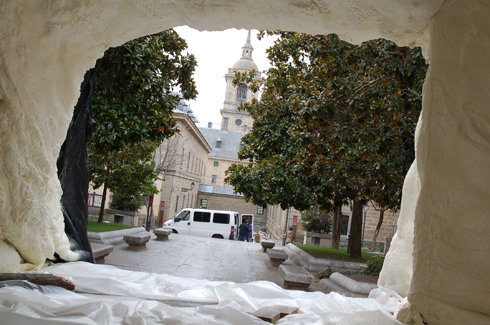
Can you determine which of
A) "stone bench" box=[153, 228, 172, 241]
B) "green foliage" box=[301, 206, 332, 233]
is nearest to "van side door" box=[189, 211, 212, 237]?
"green foliage" box=[301, 206, 332, 233]

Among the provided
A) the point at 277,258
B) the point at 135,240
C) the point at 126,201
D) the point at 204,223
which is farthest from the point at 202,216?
the point at 277,258

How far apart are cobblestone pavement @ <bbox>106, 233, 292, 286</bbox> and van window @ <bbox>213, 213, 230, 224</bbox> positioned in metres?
10.2

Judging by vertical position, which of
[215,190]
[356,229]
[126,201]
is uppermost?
[215,190]

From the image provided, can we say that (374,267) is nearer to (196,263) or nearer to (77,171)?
(196,263)

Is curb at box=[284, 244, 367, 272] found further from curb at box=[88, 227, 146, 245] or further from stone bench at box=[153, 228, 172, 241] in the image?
curb at box=[88, 227, 146, 245]

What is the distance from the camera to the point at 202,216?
80.1 ft

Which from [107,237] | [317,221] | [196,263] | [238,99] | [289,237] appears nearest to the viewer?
[196,263]

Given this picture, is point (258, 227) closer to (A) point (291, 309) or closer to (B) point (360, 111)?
(B) point (360, 111)

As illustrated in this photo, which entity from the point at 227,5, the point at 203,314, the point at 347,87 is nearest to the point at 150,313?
the point at 203,314

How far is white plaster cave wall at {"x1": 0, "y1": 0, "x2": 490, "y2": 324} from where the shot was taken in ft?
10.2

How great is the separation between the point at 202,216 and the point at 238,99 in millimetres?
65328

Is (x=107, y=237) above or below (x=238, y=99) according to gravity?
below

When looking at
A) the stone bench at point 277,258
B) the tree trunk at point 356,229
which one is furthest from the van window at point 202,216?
the stone bench at point 277,258

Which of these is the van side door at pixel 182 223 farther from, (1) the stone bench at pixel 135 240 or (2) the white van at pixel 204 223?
(1) the stone bench at pixel 135 240
